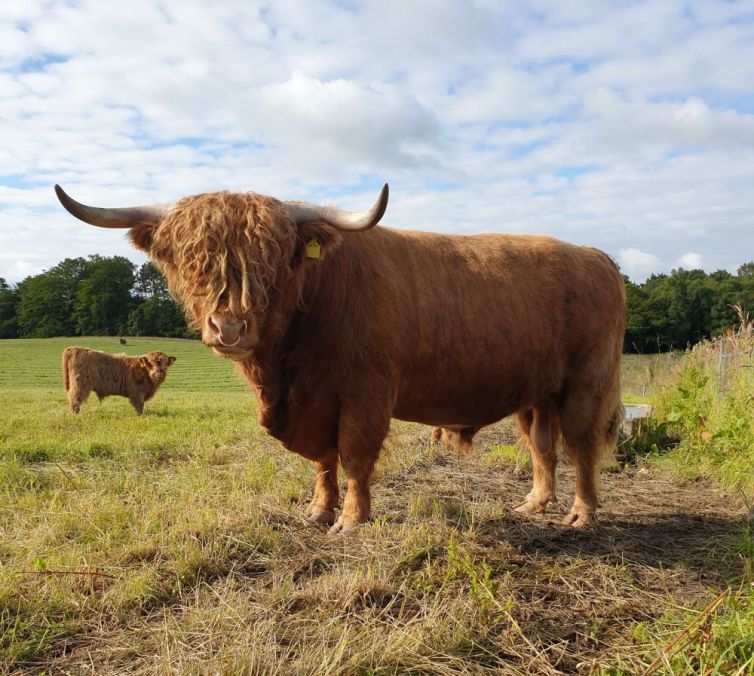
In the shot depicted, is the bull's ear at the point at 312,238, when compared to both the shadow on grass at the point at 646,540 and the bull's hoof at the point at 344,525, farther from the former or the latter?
the shadow on grass at the point at 646,540

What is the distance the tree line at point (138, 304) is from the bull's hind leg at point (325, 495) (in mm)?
32283

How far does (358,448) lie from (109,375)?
10.8m

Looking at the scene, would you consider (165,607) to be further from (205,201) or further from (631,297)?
(631,297)

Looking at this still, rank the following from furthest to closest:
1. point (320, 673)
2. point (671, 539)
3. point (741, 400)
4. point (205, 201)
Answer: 1. point (741, 400)
2. point (671, 539)
3. point (205, 201)
4. point (320, 673)

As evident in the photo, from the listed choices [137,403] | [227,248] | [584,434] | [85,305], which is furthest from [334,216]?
[85,305]

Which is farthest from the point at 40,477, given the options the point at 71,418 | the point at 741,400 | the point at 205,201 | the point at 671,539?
the point at 741,400

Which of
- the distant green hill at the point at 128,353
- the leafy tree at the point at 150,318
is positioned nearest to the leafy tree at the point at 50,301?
the distant green hill at the point at 128,353

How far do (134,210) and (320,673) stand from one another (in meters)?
2.59

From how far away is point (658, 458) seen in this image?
6441mm

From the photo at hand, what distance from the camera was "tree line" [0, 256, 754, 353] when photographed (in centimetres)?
4272

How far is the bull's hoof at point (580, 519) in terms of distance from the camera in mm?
4285

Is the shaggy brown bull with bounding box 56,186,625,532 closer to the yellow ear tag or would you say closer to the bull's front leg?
the yellow ear tag

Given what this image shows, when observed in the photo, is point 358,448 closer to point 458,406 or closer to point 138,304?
point 458,406

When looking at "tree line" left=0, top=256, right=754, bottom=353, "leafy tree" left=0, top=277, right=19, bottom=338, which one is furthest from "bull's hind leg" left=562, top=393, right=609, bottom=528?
"leafy tree" left=0, top=277, right=19, bottom=338
